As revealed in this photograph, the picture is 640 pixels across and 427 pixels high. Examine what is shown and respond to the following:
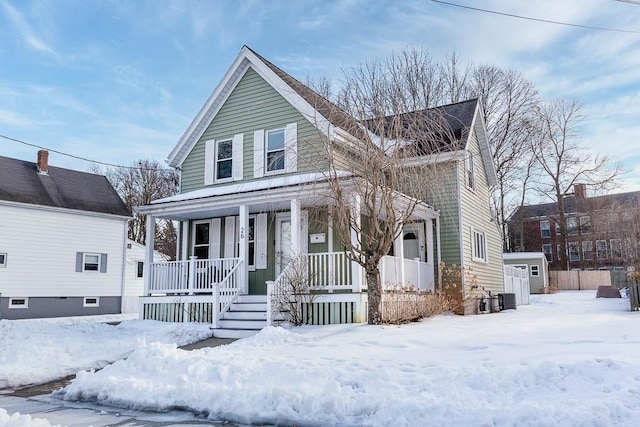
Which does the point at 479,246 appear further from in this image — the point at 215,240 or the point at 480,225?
the point at 215,240

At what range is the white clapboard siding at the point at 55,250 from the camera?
69.4ft

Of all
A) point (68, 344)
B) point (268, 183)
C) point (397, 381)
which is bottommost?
point (68, 344)

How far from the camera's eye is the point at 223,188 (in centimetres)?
1599

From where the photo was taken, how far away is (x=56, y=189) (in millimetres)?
23953

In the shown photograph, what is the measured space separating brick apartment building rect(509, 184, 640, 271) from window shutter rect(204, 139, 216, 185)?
91.7ft

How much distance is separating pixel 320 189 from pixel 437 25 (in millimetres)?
6365

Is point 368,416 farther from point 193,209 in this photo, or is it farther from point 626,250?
point 626,250

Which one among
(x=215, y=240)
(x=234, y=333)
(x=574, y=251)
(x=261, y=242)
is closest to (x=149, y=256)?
(x=215, y=240)

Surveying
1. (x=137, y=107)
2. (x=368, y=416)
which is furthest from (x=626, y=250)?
(x=368, y=416)

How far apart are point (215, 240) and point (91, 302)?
11.4 m

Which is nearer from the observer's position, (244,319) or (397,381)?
(397,381)

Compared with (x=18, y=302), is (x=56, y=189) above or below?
above

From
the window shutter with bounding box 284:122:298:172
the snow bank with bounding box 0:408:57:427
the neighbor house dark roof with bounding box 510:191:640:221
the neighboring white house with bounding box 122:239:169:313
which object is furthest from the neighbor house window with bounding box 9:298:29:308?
the neighbor house dark roof with bounding box 510:191:640:221

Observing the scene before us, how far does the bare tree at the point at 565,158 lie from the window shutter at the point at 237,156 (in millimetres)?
28234
